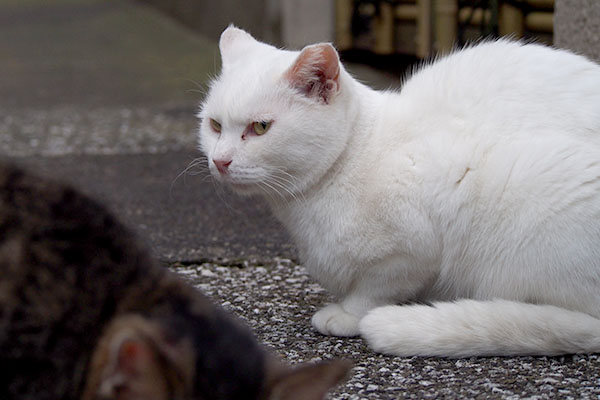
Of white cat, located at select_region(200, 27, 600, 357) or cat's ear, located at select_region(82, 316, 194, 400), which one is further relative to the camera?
white cat, located at select_region(200, 27, 600, 357)

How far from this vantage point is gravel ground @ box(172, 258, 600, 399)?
7.48 ft

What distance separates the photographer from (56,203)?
1749mm

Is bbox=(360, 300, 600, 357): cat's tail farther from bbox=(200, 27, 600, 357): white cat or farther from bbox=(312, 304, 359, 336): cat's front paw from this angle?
bbox=(312, 304, 359, 336): cat's front paw

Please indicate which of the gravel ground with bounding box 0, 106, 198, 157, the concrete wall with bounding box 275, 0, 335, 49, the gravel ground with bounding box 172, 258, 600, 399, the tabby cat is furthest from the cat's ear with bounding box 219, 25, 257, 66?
the concrete wall with bounding box 275, 0, 335, 49

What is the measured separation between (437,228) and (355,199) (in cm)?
27

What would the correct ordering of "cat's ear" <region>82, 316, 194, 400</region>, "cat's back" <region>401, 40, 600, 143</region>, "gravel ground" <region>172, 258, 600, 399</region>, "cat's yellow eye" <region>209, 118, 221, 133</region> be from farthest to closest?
"cat's yellow eye" <region>209, 118, 221, 133</region> < "cat's back" <region>401, 40, 600, 143</region> < "gravel ground" <region>172, 258, 600, 399</region> < "cat's ear" <region>82, 316, 194, 400</region>

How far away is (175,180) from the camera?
3.39m

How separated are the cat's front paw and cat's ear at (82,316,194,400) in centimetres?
125

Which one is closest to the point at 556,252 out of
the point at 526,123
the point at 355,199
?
the point at 526,123

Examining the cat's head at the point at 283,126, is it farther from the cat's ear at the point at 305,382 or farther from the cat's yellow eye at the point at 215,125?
the cat's ear at the point at 305,382

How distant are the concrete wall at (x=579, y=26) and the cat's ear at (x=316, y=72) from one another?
5.15 ft

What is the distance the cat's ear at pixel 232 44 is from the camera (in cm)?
304

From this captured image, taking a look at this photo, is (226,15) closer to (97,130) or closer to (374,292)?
(97,130)

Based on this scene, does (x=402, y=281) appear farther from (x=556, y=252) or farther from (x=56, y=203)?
(x=56, y=203)
